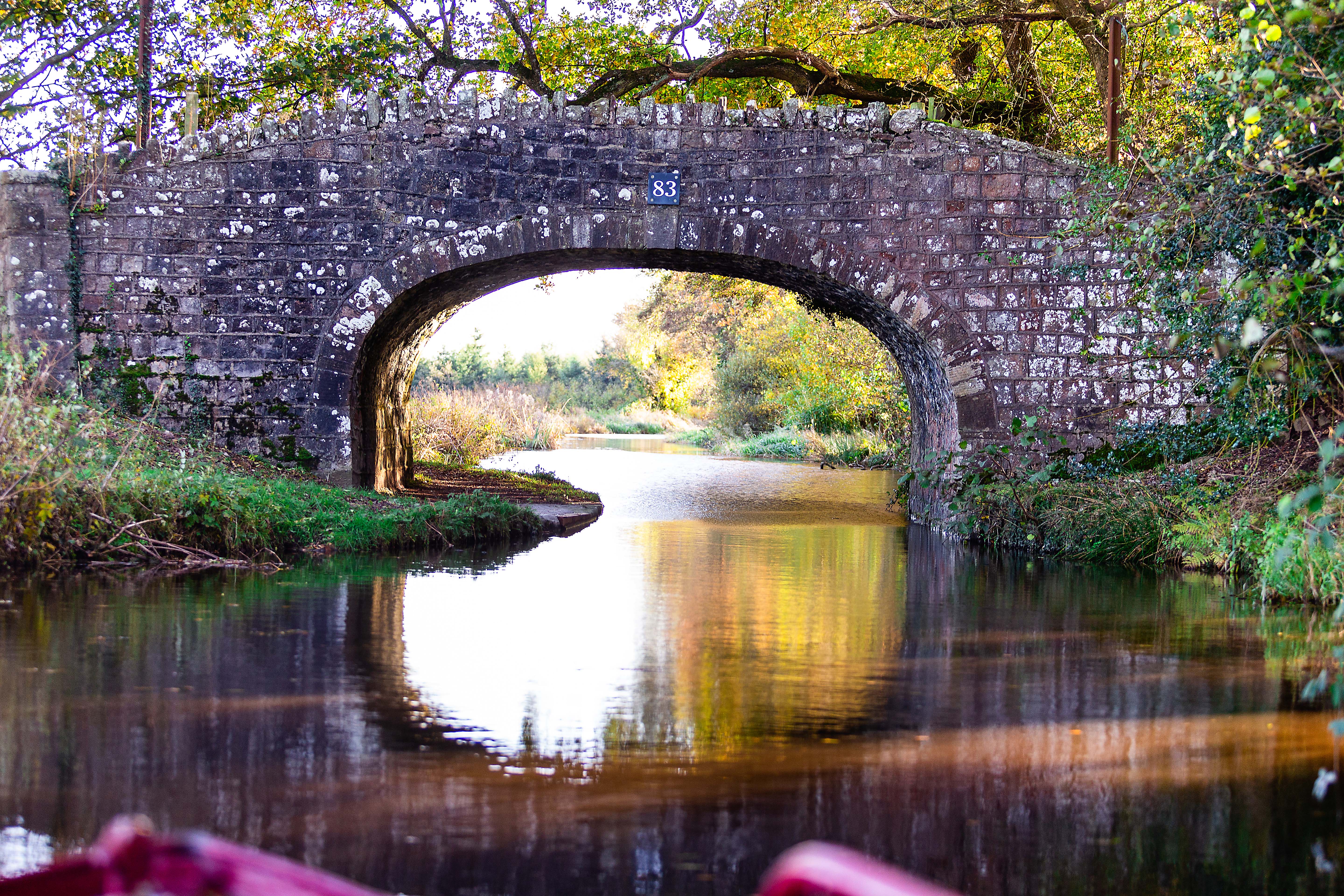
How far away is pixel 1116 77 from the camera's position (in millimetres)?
10320

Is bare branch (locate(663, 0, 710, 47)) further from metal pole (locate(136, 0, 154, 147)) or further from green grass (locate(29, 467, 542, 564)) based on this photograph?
green grass (locate(29, 467, 542, 564))

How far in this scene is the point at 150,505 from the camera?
745 cm

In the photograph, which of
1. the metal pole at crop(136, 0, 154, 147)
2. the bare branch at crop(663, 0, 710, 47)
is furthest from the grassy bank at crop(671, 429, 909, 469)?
the metal pole at crop(136, 0, 154, 147)

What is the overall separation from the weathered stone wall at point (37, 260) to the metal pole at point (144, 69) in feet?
3.27

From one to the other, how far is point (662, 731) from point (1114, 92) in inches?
328

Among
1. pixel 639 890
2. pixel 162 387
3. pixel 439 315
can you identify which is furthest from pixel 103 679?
pixel 439 315

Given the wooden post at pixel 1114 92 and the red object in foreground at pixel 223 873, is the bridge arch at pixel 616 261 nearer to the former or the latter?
the wooden post at pixel 1114 92

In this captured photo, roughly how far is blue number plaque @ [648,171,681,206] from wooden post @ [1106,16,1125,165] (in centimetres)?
376

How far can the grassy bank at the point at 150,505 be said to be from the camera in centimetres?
672

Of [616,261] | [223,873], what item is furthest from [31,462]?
[223,873]

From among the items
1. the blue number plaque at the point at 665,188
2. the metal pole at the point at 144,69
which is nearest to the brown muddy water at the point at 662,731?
the blue number plaque at the point at 665,188

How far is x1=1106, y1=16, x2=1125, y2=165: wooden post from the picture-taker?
1011 centimetres

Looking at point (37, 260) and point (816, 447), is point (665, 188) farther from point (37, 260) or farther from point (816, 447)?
point (816, 447)

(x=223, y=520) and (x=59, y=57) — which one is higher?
(x=59, y=57)
